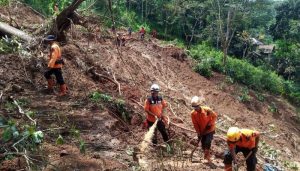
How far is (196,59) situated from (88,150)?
14860 millimetres

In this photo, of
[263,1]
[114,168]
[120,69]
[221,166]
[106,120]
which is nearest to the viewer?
[114,168]

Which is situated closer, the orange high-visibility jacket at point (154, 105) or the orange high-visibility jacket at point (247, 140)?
the orange high-visibility jacket at point (247, 140)

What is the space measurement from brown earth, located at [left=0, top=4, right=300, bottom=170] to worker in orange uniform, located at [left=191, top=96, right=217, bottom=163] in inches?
15.6

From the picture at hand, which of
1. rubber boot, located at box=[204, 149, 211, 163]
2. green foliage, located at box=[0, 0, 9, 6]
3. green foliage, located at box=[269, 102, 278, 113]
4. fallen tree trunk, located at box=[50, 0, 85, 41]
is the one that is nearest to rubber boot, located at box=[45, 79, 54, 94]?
fallen tree trunk, located at box=[50, 0, 85, 41]

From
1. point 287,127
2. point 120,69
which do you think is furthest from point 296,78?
point 120,69

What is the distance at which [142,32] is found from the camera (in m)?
21.3

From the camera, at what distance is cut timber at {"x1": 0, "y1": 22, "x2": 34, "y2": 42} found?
10.3 m

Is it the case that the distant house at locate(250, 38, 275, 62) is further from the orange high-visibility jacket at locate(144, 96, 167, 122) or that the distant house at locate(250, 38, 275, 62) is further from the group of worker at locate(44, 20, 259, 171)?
the orange high-visibility jacket at locate(144, 96, 167, 122)

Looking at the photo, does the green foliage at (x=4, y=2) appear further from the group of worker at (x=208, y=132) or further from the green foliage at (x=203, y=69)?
the green foliage at (x=203, y=69)

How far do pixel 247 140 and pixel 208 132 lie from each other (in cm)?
104

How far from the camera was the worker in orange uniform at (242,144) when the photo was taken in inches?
230

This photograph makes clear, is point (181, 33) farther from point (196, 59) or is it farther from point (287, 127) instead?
point (287, 127)

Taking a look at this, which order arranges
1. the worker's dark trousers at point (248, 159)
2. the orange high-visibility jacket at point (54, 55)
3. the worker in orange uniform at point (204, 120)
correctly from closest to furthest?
the worker's dark trousers at point (248, 159)
the worker in orange uniform at point (204, 120)
the orange high-visibility jacket at point (54, 55)

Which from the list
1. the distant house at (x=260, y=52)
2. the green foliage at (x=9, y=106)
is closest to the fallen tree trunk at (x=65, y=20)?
the green foliage at (x=9, y=106)
